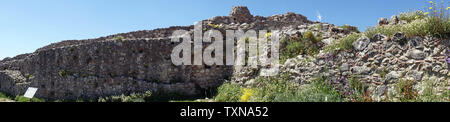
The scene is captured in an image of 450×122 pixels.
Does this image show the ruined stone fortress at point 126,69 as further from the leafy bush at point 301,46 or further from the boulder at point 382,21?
the boulder at point 382,21

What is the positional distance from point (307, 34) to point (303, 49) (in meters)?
0.71

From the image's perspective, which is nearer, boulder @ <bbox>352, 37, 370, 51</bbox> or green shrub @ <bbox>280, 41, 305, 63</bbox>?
boulder @ <bbox>352, 37, 370, 51</bbox>

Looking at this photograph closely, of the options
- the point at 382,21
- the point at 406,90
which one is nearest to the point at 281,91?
the point at 406,90

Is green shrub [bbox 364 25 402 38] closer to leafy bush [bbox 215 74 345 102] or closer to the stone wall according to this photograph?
leafy bush [bbox 215 74 345 102]

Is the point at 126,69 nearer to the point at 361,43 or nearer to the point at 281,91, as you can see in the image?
the point at 281,91

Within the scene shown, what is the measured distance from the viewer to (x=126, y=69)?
14.1 meters

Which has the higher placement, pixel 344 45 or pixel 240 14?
pixel 240 14

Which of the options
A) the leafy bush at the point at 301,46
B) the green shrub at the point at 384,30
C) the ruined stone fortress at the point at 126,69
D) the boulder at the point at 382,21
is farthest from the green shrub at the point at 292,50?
the boulder at the point at 382,21

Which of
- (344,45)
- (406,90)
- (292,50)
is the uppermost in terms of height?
(344,45)

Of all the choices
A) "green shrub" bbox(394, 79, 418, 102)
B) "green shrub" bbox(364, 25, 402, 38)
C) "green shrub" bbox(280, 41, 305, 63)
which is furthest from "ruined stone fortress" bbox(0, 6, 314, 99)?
"green shrub" bbox(394, 79, 418, 102)

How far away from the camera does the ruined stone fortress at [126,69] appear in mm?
13242

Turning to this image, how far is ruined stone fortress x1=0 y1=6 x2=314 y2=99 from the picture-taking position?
13.2 m

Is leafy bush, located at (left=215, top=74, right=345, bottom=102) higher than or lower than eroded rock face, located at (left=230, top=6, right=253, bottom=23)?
lower

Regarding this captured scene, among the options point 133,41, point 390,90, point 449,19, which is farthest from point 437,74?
point 133,41
